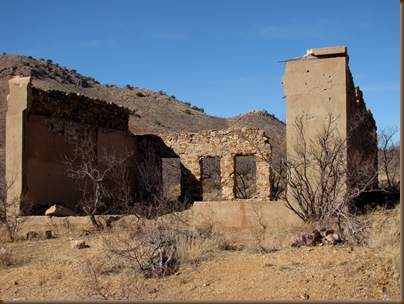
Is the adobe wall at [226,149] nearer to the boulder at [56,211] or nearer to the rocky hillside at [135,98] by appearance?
the boulder at [56,211]

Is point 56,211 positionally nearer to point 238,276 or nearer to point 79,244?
point 79,244

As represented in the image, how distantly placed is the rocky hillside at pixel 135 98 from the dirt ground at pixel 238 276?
31757 mm

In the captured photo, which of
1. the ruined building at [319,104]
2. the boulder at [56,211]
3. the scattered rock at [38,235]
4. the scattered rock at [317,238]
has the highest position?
the ruined building at [319,104]

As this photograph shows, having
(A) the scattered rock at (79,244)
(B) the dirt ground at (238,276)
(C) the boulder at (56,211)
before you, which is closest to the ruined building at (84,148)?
A: (C) the boulder at (56,211)

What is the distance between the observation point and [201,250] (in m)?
9.00

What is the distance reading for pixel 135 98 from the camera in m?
52.3

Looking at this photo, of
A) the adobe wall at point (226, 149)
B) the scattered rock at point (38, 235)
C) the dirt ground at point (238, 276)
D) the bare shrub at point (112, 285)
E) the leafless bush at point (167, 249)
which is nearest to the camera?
the dirt ground at point (238, 276)

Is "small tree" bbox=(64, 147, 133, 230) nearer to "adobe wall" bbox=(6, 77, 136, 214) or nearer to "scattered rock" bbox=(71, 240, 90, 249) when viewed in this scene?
"adobe wall" bbox=(6, 77, 136, 214)

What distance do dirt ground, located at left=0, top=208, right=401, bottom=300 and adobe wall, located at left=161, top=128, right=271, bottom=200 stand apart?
894cm

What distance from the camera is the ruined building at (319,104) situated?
11156 millimetres

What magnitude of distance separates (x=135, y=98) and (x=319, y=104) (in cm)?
4222

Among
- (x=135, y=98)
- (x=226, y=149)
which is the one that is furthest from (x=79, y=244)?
(x=135, y=98)

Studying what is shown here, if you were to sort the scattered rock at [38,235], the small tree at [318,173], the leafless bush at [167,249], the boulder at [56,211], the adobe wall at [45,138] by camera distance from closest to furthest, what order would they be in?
1. the leafless bush at [167,249]
2. the small tree at [318,173]
3. the scattered rock at [38,235]
4. the boulder at [56,211]
5. the adobe wall at [45,138]

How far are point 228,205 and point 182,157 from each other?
351 inches
